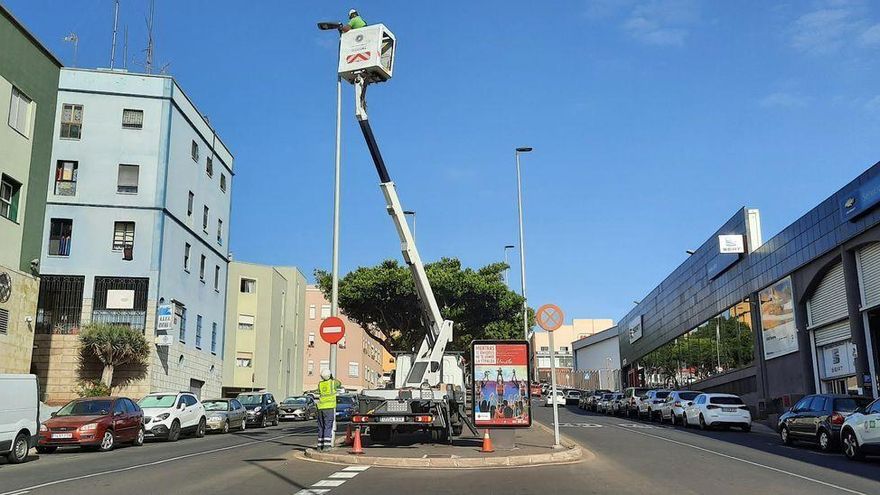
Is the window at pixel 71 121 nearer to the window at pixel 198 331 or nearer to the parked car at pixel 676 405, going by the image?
the window at pixel 198 331

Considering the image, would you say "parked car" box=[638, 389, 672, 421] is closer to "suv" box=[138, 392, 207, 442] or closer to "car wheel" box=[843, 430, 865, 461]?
"car wheel" box=[843, 430, 865, 461]

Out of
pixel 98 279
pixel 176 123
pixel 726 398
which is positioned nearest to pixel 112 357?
pixel 98 279

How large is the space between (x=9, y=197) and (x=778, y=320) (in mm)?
31782

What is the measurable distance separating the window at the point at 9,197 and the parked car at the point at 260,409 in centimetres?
1229

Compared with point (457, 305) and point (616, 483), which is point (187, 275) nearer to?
point (457, 305)

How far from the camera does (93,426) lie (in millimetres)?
19594

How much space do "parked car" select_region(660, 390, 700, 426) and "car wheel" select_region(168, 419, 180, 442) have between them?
1911 cm

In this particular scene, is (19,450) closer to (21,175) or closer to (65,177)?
(21,175)

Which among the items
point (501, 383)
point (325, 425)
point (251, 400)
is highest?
point (501, 383)

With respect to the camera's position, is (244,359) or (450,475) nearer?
(450,475)

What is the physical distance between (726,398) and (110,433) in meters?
21.0

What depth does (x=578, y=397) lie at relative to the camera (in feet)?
196

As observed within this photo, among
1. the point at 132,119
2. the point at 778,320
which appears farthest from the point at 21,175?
the point at 778,320

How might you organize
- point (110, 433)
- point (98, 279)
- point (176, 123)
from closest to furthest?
point (110, 433) < point (98, 279) < point (176, 123)
